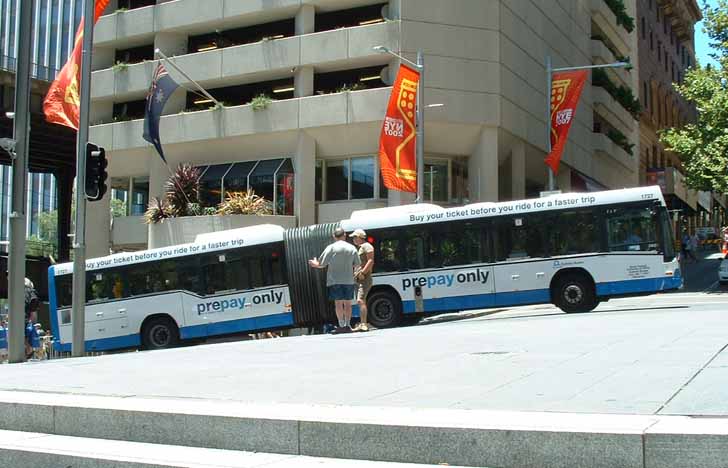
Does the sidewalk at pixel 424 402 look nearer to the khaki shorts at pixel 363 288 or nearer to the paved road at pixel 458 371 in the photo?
the paved road at pixel 458 371

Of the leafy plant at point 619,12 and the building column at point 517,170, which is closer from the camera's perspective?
the building column at point 517,170

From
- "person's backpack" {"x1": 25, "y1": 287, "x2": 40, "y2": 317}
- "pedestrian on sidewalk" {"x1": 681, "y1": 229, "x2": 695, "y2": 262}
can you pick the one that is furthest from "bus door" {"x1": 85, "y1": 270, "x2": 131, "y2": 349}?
"pedestrian on sidewalk" {"x1": 681, "y1": 229, "x2": 695, "y2": 262}

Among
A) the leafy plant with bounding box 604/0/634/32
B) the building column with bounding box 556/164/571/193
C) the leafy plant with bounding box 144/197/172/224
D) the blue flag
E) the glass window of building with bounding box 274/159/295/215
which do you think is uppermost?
the leafy plant with bounding box 604/0/634/32

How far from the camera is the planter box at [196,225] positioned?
32.3m

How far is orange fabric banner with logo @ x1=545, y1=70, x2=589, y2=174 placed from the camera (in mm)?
29656

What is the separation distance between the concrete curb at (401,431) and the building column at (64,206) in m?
57.6

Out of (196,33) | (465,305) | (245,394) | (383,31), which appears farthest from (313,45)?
(245,394)

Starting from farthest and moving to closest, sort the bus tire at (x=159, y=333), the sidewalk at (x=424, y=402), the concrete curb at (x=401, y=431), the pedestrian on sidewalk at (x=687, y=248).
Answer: the pedestrian on sidewalk at (x=687, y=248), the bus tire at (x=159, y=333), the sidewalk at (x=424, y=402), the concrete curb at (x=401, y=431)

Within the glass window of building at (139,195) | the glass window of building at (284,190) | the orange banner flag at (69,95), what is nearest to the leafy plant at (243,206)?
the glass window of building at (284,190)

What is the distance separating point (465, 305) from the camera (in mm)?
19125

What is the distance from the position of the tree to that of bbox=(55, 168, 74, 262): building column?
4422cm

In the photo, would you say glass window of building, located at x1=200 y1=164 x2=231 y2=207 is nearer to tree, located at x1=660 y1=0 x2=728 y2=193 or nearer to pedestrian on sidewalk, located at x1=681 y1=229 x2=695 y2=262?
Answer: tree, located at x1=660 y1=0 x2=728 y2=193

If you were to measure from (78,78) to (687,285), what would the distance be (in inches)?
1086

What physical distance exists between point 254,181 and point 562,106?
13274 millimetres
